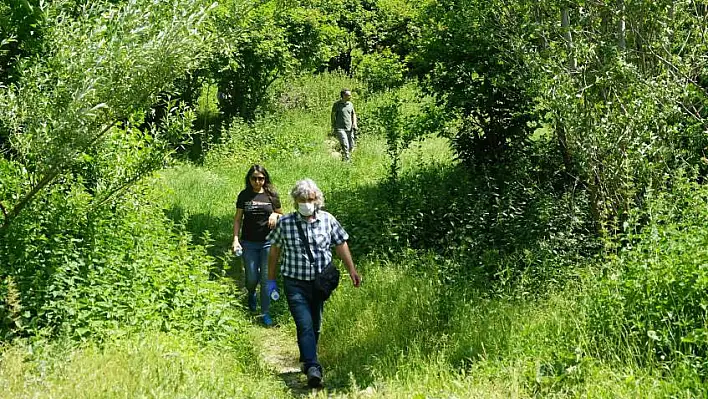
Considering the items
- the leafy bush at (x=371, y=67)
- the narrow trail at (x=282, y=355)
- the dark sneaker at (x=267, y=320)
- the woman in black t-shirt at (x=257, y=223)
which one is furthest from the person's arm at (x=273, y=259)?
the leafy bush at (x=371, y=67)

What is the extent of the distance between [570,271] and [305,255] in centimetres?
269

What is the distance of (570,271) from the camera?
24.8 feet

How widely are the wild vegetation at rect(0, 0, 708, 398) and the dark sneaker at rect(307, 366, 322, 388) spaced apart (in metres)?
0.24

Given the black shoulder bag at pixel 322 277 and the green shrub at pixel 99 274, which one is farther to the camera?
the black shoulder bag at pixel 322 277

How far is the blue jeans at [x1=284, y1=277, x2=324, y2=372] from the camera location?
21.7ft

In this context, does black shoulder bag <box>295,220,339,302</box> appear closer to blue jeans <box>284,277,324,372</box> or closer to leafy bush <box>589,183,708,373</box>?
blue jeans <box>284,277,324,372</box>

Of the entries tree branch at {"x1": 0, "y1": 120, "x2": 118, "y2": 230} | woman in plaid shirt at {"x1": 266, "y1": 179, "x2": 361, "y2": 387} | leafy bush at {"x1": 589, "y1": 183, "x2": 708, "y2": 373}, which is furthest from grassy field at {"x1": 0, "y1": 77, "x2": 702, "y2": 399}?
tree branch at {"x1": 0, "y1": 120, "x2": 118, "y2": 230}

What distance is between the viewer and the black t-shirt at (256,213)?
338 inches

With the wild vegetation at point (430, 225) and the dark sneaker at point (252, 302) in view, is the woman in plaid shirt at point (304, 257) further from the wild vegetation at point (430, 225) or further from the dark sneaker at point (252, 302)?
the dark sneaker at point (252, 302)

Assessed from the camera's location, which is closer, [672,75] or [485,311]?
[485,311]

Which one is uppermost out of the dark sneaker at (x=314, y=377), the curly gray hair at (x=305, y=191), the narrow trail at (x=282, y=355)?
the curly gray hair at (x=305, y=191)

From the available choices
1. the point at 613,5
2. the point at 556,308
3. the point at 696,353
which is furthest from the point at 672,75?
the point at 696,353

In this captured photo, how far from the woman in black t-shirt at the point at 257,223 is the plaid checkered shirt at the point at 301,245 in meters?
1.75

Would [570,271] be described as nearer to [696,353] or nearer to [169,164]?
[696,353]
